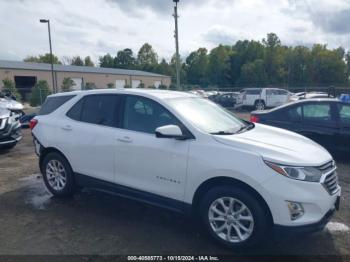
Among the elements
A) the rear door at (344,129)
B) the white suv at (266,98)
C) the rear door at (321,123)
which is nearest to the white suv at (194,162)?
the rear door at (321,123)

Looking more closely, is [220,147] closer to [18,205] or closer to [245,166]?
[245,166]

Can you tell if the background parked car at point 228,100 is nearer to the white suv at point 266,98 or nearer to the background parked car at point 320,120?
the white suv at point 266,98

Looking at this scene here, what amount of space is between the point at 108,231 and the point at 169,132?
1.49m

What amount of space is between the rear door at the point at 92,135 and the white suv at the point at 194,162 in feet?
0.05

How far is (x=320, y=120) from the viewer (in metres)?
7.30

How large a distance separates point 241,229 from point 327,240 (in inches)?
44.2

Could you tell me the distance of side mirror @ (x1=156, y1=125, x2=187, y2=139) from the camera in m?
3.79

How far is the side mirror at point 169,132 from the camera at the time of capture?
3.79 m

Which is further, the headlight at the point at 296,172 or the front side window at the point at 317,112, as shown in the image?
the front side window at the point at 317,112

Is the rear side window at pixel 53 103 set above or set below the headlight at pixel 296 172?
above

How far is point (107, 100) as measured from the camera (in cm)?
486

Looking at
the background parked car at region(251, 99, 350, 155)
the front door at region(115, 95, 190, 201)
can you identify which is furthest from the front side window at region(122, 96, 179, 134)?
the background parked car at region(251, 99, 350, 155)

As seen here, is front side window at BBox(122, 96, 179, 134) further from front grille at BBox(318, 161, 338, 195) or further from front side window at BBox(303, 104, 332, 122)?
front side window at BBox(303, 104, 332, 122)

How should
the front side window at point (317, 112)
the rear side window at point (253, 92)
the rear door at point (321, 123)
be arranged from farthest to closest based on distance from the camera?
the rear side window at point (253, 92)
the front side window at point (317, 112)
the rear door at point (321, 123)
